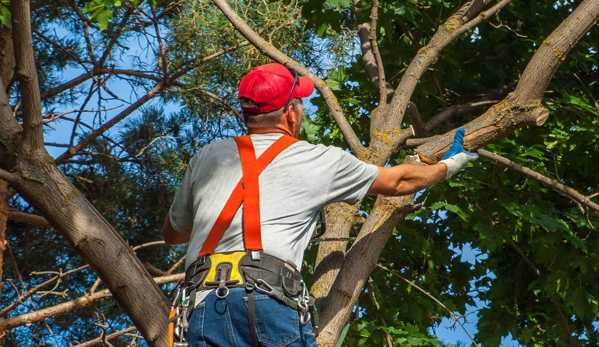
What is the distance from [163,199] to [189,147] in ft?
1.96

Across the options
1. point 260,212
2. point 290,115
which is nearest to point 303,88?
point 290,115

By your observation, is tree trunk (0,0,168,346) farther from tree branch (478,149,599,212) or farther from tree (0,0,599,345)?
tree branch (478,149,599,212)

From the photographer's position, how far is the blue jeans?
8.36ft

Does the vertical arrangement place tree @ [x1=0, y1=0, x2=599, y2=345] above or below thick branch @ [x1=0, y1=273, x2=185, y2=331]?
above

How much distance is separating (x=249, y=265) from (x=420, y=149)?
1322mm

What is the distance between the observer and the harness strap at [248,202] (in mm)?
2627

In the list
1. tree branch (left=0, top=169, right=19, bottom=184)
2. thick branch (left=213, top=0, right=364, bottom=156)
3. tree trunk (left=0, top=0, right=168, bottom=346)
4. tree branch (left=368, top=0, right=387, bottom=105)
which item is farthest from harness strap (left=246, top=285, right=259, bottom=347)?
tree branch (left=368, top=0, right=387, bottom=105)

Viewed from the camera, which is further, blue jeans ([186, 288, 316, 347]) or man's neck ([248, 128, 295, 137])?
man's neck ([248, 128, 295, 137])

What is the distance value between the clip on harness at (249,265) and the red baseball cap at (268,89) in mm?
217

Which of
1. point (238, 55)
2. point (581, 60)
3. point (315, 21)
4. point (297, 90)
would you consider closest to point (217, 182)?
point (297, 90)

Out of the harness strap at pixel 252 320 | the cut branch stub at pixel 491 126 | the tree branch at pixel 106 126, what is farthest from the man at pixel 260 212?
the tree branch at pixel 106 126

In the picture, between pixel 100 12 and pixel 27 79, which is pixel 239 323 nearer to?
pixel 27 79

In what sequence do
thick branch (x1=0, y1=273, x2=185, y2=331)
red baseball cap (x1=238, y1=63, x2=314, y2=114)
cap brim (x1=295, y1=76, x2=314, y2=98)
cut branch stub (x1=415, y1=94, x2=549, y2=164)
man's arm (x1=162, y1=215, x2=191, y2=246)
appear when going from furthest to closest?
thick branch (x1=0, y1=273, x2=185, y2=331) < cut branch stub (x1=415, y1=94, x2=549, y2=164) < man's arm (x1=162, y1=215, x2=191, y2=246) < cap brim (x1=295, y1=76, x2=314, y2=98) < red baseball cap (x1=238, y1=63, x2=314, y2=114)

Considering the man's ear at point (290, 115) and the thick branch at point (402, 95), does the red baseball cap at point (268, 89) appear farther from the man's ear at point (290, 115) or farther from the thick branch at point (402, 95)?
the thick branch at point (402, 95)
